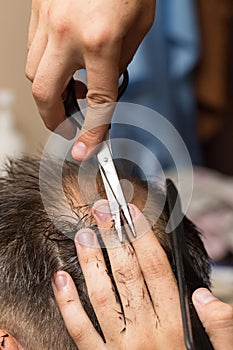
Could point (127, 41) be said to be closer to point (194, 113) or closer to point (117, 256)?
point (117, 256)

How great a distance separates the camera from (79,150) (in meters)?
0.95

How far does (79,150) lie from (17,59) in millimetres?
1437

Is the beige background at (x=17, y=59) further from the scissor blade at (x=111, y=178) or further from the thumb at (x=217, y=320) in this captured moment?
the thumb at (x=217, y=320)

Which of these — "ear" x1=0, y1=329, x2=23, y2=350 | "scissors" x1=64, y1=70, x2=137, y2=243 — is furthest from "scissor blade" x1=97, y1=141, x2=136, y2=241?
"ear" x1=0, y1=329, x2=23, y2=350

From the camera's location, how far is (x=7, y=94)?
2.28m

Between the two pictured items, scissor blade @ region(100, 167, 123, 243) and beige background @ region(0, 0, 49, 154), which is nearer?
scissor blade @ region(100, 167, 123, 243)

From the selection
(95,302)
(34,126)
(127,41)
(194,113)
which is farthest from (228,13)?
(95,302)

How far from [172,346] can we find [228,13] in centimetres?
216

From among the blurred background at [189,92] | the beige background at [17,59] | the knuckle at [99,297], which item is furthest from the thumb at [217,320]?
the beige background at [17,59]

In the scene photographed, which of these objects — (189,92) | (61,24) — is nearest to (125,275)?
(61,24)

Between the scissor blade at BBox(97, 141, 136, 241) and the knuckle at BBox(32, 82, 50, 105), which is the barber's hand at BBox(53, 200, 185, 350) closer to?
the scissor blade at BBox(97, 141, 136, 241)

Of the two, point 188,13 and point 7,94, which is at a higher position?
point 188,13

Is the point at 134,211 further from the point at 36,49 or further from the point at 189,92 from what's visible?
the point at 189,92

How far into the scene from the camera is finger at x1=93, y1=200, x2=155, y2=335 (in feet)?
2.96
